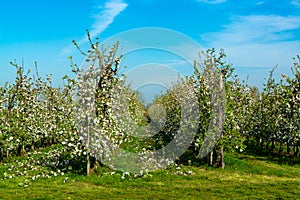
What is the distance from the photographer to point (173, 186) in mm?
12172

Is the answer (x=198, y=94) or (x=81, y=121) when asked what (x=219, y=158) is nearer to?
(x=198, y=94)

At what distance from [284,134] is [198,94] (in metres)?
6.27

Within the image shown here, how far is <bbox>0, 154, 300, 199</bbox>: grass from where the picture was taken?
10945 millimetres

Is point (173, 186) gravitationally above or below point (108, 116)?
below

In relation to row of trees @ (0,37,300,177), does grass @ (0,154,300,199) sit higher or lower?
lower

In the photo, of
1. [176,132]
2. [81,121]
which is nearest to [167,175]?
[81,121]

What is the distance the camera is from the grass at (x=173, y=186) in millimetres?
10945

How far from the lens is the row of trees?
13.3m

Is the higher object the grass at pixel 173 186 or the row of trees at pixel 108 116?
the row of trees at pixel 108 116

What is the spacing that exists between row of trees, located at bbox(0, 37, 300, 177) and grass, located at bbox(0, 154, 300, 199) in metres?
1.29

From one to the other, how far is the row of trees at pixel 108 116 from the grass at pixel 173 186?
129 cm

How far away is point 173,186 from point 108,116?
386 centimetres

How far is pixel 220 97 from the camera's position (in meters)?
15.6

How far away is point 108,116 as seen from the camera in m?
13.7
